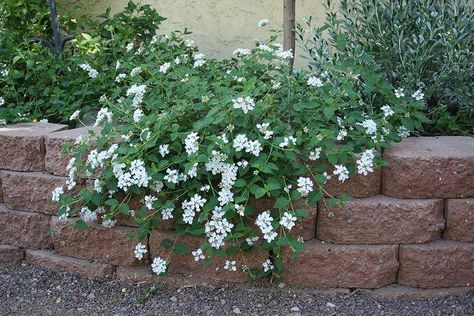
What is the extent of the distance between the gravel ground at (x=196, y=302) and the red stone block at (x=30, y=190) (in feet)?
1.29

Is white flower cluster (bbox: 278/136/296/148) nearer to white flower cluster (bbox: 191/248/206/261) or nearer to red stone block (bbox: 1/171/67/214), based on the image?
white flower cluster (bbox: 191/248/206/261)

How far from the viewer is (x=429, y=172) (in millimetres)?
2959

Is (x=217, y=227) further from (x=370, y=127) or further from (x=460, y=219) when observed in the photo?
(x=460, y=219)

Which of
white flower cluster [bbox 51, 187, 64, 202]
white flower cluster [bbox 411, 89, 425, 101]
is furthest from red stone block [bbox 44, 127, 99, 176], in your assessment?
white flower cluster [bbox 411, 89, 425, 101]

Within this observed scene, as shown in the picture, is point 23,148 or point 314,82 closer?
point 314,82

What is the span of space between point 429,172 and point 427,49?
0.71 metres

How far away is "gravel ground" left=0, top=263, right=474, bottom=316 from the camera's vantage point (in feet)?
9.81

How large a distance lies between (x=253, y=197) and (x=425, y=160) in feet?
2.36

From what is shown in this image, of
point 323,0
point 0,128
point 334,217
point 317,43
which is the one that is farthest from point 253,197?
point 323,0

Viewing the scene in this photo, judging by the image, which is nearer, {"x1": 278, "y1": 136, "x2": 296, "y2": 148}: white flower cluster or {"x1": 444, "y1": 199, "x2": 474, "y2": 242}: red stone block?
{"x1": 278, "y1": 136, "x2": 296, "y2": 148}: white flower cluster

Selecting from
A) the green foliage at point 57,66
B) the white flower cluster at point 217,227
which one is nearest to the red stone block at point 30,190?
the green foliage at point 57,66

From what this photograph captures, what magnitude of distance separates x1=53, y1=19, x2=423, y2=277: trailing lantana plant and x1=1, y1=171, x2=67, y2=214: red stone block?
0.40ft

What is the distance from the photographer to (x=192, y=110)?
3059 millimetres

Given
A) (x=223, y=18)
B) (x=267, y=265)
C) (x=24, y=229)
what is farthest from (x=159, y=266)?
(x=223, y=18)
